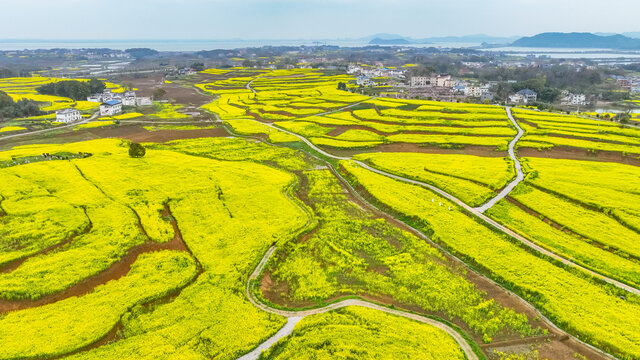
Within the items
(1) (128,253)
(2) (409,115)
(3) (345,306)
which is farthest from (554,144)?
(1) (128,253)

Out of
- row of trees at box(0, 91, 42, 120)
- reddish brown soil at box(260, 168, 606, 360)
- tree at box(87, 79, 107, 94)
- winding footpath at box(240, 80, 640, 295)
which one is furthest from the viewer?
tree at box(87, 79, 107, 94)

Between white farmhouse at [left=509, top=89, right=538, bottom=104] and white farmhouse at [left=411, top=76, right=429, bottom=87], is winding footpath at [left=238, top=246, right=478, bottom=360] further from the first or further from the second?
white farmhouse at [left=411, top=76, right=429, bottom=87]

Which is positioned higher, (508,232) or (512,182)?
(512,182)

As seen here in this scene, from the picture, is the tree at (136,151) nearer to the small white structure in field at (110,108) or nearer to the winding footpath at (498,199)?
the winding footpath at (498,199)

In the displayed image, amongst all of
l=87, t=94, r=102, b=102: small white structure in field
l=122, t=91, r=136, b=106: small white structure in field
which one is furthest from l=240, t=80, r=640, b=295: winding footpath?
l=87, t=94, r=102, b=102: small white structure in field

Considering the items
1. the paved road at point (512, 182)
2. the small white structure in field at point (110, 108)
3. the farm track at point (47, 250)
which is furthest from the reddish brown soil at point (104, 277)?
the small white structure in field at point (110, 108)

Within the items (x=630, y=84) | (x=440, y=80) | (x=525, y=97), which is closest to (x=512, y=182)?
(x=525, y=97)

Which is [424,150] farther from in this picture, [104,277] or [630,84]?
[630,84]
